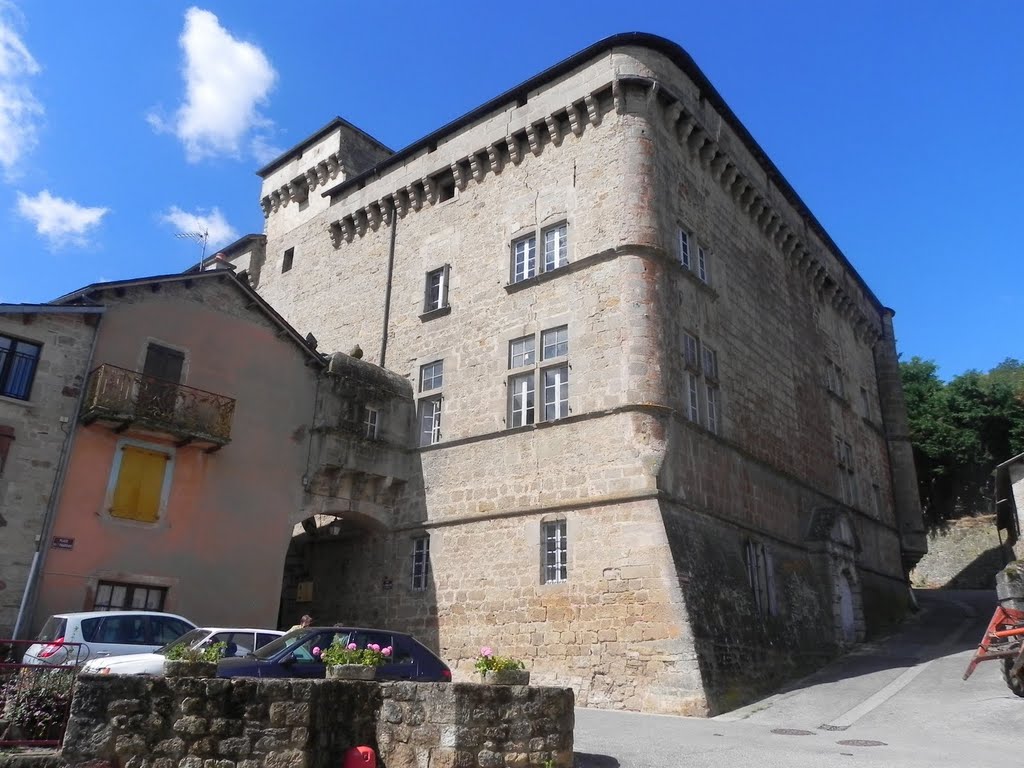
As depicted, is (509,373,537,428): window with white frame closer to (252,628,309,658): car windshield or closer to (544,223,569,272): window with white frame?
(544,223,569,272): window with white frame

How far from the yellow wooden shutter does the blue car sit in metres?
5.94

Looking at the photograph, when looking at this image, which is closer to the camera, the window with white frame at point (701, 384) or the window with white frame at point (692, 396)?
the window with white frame at point (692, 396)

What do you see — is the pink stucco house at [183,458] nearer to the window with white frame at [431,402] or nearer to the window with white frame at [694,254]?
the window with white frame at [431,402]

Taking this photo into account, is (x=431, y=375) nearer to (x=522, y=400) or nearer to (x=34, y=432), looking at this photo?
(x=522, y=400)

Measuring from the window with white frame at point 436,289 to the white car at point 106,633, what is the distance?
10051mm

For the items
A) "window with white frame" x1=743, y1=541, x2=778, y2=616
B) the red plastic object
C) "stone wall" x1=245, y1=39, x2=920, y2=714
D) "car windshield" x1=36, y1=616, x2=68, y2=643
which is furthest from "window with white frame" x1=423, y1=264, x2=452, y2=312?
the red plastic object

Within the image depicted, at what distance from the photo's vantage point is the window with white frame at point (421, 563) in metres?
17.2

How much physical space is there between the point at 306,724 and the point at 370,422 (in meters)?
12.3

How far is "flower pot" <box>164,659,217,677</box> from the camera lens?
21.2 ft

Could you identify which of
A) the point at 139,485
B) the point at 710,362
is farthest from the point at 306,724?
the point at 710,362

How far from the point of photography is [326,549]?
19734 mm

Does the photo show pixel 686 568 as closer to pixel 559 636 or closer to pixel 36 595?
pixel 559 636

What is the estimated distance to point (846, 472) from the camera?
23656mm

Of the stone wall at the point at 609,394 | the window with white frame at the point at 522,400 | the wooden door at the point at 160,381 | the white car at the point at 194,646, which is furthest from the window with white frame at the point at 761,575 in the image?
the wooden door at the point at 160,381
